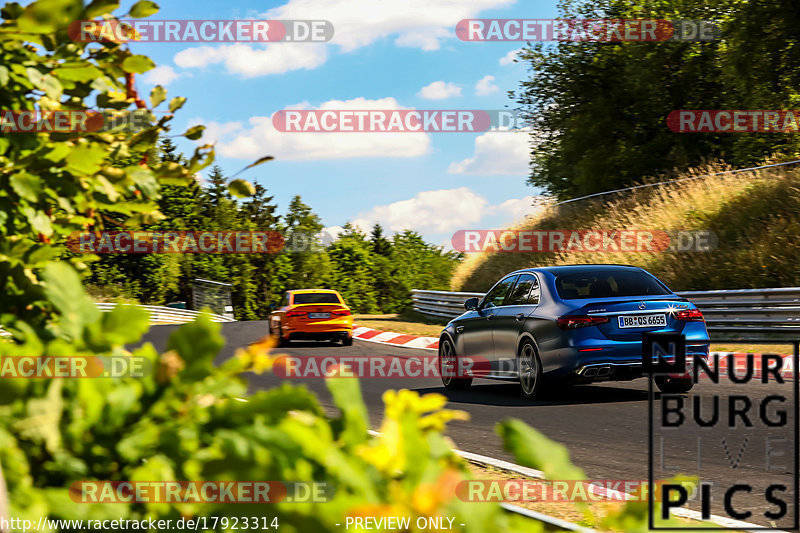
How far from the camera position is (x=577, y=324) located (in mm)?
9875

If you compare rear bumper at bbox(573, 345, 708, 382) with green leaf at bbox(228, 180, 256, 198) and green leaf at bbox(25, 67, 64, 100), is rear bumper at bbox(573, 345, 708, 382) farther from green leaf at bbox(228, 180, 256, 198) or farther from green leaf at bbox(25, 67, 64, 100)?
green leaf at bbox(25, 67, 64, 100)

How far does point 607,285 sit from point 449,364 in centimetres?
316

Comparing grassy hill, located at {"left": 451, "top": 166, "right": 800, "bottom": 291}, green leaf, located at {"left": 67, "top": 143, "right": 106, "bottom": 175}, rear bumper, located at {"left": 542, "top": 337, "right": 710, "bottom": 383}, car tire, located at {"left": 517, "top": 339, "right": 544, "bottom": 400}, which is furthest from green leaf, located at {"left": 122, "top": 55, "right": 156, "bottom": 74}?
grassy hill, located at {"left": 451, "top": 166, "right": 800, "bottom": 291}

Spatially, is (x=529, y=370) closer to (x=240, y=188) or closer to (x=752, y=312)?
(x=752, y=312)

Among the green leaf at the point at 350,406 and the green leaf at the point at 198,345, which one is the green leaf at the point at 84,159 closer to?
the green leaf at the point at 198,345

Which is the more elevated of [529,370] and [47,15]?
[47,15]

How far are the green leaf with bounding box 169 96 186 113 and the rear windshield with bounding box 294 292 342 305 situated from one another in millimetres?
21376

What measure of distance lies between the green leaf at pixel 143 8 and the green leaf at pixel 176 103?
1.59 ft

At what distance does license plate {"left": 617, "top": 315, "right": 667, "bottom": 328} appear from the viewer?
9812 mm

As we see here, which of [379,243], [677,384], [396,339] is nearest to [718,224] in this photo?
[396,339]

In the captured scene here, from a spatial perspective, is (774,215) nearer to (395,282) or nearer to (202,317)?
(202,317)

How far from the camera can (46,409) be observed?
1.51 metres

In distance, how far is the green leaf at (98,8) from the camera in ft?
6.86

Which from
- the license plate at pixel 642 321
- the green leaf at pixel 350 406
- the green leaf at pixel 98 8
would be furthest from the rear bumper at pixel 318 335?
the green leaf at pixel 350 406
